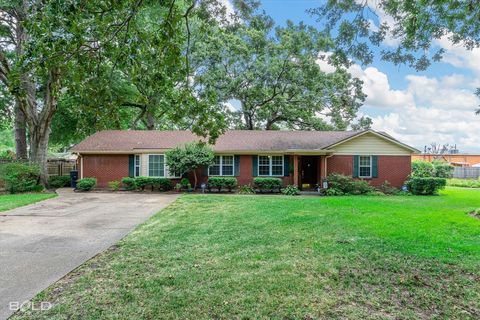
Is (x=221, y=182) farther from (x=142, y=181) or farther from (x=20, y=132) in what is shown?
(x=20, y=132)

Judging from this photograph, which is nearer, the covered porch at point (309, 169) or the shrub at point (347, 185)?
the shrub at point (347, 185)

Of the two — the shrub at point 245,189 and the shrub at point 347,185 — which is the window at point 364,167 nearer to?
the shrub at point 347,185

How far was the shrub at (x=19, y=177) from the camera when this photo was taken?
14.7 m

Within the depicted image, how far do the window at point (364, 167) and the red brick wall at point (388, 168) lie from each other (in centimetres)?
45

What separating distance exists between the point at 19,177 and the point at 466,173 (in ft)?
113

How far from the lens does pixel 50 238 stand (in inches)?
251

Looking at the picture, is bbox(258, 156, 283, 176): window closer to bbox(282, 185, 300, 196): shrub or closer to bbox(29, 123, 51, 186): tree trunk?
bbox(282, 185, 300, 196): shrub

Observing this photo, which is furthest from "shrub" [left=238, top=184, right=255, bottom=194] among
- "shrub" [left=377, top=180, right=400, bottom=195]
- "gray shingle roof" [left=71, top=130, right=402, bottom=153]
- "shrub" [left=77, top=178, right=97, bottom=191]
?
"shrub" [left=77, top=178, right=97, bottom=191]

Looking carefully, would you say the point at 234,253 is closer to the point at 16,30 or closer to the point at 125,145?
the point at 125,145

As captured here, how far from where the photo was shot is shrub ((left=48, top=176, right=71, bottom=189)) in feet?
58.4

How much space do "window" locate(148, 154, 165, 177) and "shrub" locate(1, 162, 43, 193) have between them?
5.55 metres

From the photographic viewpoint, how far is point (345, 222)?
7609 millimetres

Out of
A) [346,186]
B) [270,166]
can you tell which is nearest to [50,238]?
[270,166]

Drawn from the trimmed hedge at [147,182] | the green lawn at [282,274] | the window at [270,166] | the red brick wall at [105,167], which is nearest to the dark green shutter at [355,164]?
the window at [270,166]
